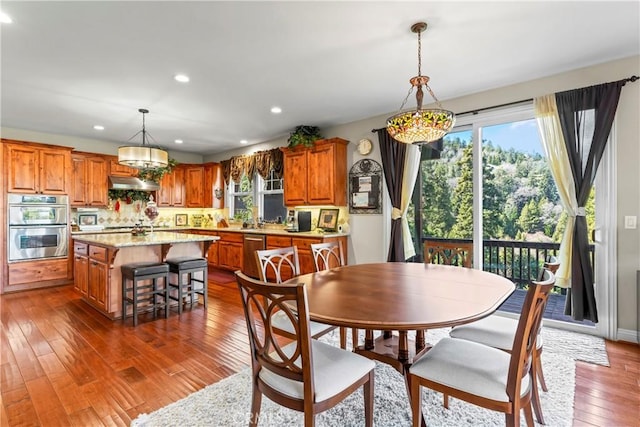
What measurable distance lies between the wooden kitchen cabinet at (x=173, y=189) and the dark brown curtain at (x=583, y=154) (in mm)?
7201

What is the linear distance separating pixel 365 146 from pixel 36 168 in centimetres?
533

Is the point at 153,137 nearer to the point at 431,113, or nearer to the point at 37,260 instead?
the point at 37,260

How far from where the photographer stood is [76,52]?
2752 mm

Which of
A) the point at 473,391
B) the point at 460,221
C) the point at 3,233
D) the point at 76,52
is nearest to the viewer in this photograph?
the point at 473,391

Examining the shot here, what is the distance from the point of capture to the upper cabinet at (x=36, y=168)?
479 cm

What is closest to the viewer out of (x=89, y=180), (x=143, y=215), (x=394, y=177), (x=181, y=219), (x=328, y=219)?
(x=394, y=177)

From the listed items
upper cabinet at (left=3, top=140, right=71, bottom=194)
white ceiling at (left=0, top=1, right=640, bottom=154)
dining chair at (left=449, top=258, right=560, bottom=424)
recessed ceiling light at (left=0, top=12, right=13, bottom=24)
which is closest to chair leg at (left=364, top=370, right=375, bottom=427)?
dining chair at (left=449, top=258, right=560, bottom=424)

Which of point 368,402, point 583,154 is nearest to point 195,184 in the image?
point 368,402

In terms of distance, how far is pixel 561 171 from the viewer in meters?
3.15

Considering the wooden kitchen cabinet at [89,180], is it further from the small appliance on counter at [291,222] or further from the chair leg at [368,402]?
the chair leg at [368,402]

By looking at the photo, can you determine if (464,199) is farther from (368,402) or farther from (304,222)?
(368,402)

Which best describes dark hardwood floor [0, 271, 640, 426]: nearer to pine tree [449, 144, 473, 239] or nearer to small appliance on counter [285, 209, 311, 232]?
pine tree [449, 144, 473, 239]

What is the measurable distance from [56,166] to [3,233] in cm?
127

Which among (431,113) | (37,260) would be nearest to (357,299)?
(431,113)
